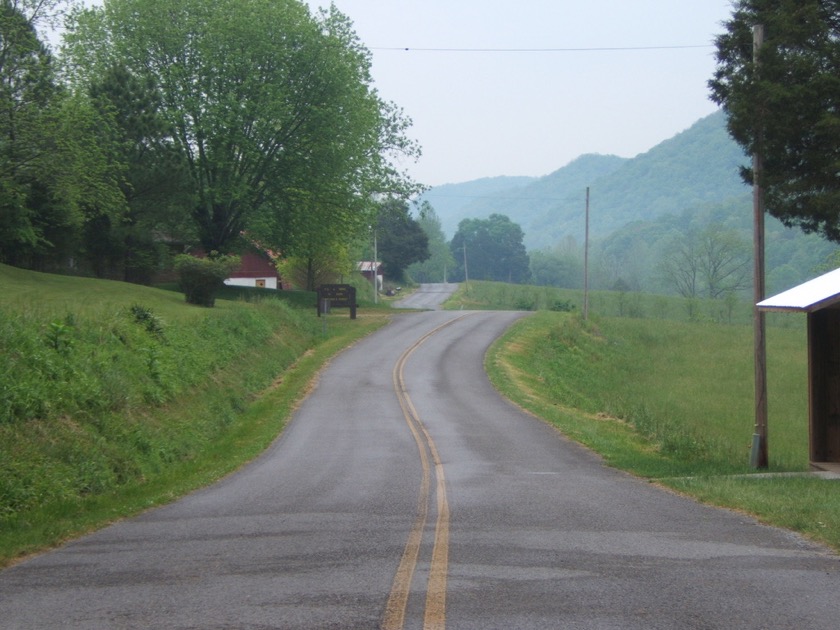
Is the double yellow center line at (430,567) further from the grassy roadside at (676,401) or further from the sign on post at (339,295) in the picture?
the sign on post at (339,295)

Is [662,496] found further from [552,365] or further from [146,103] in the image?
[146,103]

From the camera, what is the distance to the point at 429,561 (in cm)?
796

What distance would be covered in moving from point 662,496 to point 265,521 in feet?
17.8

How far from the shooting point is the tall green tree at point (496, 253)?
17188cm

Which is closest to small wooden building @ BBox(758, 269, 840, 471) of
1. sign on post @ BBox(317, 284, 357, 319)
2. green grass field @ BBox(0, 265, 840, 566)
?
green grass field @ BBox(0, 265, 840, 566)

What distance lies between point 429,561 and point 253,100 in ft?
138

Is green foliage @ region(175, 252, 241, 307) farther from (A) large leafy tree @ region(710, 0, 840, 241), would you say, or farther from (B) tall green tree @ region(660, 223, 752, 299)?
(B) tall green tree @ region(660, 223, 752, 299)

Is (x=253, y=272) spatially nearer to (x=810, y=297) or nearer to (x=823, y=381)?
(x=823, y=381)

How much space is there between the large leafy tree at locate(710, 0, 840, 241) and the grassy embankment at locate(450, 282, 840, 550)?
16.6 ft

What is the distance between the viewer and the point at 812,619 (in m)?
6.12

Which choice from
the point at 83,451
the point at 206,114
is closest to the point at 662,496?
the point at 83,451

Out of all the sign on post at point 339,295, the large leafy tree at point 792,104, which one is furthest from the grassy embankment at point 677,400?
the sign on post at point 339,295

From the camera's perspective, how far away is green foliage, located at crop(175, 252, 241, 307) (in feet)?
126

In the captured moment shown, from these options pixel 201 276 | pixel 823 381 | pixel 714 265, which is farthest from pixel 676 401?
pixel 714 265
